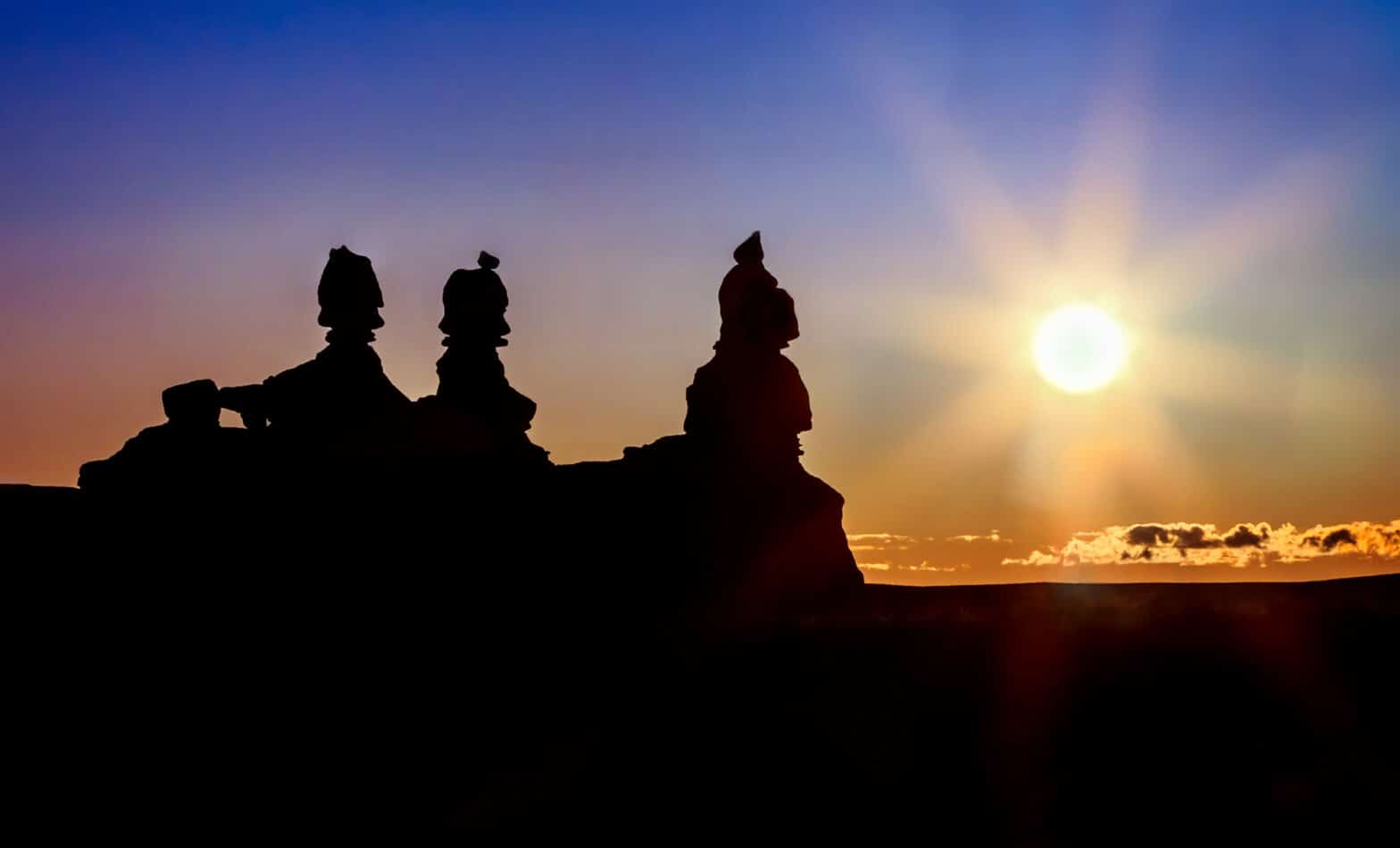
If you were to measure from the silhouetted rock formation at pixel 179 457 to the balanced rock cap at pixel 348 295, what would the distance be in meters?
4.19

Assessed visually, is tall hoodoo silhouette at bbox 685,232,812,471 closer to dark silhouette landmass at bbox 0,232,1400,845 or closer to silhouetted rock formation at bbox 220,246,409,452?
dark silhouette landmass at bbox 0,232,1400,845

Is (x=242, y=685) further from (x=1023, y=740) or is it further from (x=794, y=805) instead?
(x=1023, y=740)

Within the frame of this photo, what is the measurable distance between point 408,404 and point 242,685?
382 inches

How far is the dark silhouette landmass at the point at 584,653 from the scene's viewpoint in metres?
27.1

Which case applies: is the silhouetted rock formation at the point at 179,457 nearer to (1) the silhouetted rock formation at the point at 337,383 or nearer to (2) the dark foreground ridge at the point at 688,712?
(1) the silhouetted rock formation at the point at 337,383

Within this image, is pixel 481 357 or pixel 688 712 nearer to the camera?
pixel 688 712

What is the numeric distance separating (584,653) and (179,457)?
14.1 metres

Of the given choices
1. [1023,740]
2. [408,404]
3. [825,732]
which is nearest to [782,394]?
[408,404]

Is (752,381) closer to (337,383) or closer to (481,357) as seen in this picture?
(481,357)

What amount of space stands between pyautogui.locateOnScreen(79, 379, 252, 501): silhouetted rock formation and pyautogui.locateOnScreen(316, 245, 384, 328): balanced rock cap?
419 centimetres

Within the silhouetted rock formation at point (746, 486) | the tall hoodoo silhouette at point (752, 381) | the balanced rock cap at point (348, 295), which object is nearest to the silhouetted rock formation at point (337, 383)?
the balanced rock cap at point (348, 295)

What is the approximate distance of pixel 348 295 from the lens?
1826 inches

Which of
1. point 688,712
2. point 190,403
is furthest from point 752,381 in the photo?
point 190,403

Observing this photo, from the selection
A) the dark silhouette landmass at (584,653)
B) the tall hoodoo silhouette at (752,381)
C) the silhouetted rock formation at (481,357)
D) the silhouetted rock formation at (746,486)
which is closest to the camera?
the dark silhouette landmass at (584,653)
